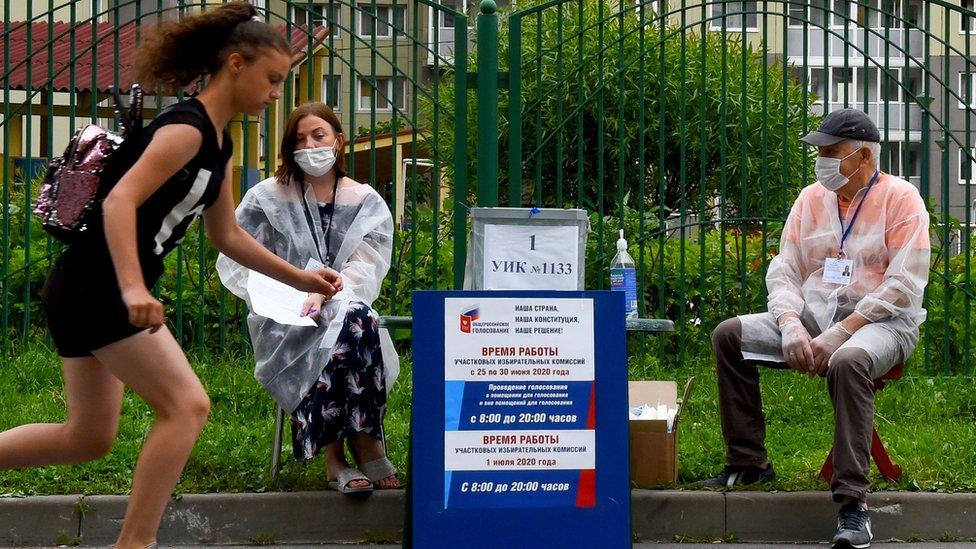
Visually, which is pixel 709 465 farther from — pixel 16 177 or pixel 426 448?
pixel 16 177

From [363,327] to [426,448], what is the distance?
1.00 m

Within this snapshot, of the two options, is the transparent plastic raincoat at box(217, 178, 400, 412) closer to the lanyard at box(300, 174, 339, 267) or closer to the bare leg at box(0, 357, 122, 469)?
the lanyard at box(300, 174, 339, 267)

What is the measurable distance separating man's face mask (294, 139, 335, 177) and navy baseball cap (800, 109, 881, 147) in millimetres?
1933

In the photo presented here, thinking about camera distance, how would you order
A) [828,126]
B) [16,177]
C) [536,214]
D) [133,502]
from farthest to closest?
[16,177], [828,126], [536,214], [133,502]

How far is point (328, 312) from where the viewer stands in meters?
5.54

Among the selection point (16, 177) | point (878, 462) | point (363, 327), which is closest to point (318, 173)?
point (363, 327)

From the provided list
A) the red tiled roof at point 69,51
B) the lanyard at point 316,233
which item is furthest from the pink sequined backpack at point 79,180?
the red tiled roof at point 69,51

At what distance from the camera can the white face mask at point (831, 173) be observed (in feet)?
18.6

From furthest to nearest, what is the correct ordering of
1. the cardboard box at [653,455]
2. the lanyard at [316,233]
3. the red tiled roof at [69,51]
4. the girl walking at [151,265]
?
the red tiled roof at [69,51], the lanyard at [316,233], the cardboard box at [653,455], the girl walking at [151,265]

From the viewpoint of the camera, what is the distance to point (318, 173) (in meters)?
5.89

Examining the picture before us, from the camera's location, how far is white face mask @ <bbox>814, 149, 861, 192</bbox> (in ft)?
18.6

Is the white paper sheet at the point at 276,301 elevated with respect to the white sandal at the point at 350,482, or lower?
elevated

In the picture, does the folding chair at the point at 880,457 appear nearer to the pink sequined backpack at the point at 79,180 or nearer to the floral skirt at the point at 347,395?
the floral skirt at the point at 347,395

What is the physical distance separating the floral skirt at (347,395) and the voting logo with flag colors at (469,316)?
0.87 metres
